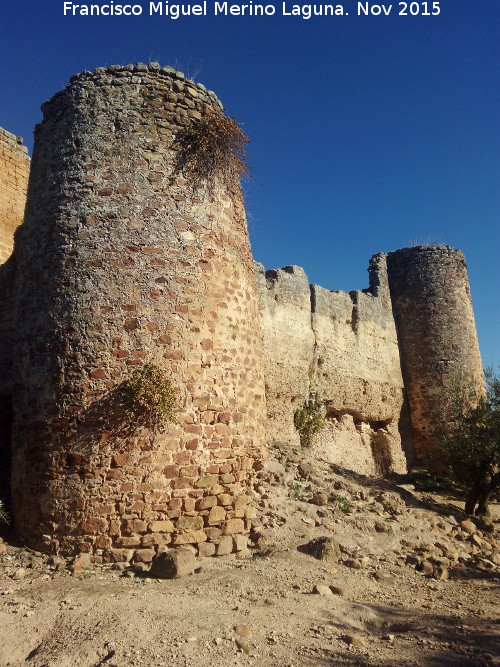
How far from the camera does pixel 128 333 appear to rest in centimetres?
571

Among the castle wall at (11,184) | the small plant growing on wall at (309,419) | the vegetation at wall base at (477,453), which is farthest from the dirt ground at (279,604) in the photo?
the castle wall at (11,184)

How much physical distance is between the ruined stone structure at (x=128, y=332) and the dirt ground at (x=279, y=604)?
48 cm

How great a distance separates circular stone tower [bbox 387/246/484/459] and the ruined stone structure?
9.91 meters

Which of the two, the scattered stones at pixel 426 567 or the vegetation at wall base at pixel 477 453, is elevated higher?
the vegetation at wall base at pixel 477 453

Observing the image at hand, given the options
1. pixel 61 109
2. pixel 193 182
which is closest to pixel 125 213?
pixel 193 182

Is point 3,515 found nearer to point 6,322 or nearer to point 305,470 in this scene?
point 6,322

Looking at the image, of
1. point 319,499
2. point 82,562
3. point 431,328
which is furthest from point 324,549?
point 431,328

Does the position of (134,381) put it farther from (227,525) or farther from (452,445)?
(452,445)

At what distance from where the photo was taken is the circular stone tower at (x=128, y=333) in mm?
5418

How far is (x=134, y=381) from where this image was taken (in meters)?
5.50

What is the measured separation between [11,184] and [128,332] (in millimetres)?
6342

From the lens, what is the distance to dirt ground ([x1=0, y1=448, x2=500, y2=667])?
12.4ft

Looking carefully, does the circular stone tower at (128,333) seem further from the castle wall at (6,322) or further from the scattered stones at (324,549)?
the castle wall at (6,322)

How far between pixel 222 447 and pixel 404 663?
281 centimetres
